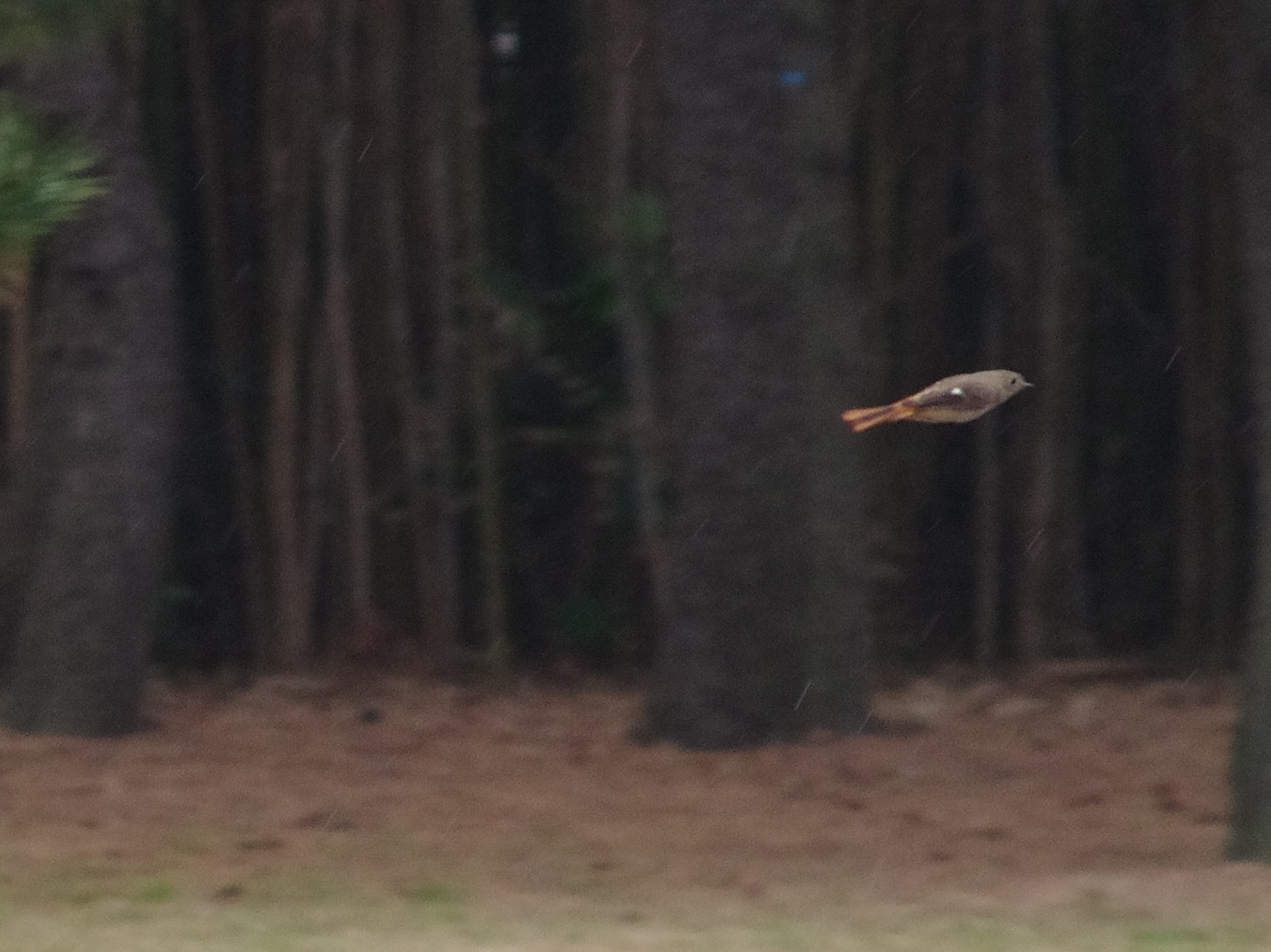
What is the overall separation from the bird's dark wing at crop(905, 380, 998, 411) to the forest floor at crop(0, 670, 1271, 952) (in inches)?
56.4

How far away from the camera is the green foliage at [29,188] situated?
138 inches

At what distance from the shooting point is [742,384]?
21.9 feet

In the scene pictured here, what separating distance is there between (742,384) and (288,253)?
2683mm

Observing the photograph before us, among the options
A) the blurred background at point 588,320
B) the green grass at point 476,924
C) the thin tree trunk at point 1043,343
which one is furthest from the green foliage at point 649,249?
the green grass at point 476,924

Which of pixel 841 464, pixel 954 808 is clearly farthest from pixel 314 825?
pixel 841 464

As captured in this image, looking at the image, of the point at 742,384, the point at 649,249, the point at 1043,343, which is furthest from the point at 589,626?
the point at 742,384

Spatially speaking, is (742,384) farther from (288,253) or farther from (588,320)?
(288,253)

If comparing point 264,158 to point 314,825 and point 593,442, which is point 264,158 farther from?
point 314,825

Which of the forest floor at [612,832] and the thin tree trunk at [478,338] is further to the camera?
the thin tree trunk at [478,338]

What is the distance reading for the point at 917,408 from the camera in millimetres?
3104

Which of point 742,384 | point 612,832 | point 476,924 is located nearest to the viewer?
point 476,924

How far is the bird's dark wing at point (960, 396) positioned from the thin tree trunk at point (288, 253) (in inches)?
231

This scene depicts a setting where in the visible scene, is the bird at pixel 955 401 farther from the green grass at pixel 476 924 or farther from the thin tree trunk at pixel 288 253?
the thin tree trunk at pixel 288 253

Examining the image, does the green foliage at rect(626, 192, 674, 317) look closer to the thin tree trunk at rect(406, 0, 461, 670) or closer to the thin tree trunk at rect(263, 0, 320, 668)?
the thin tree trunk at rect(406, 0, 461, 670)
